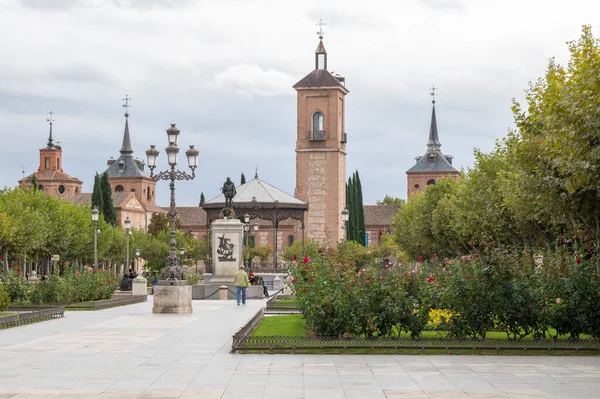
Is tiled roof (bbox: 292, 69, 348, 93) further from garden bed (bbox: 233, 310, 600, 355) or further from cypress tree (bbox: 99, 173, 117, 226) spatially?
garden bed (bbox: 233, 310, 600, 355)

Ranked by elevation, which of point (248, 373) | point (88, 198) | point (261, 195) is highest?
point (88, 198)

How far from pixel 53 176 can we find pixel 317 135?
203 ft

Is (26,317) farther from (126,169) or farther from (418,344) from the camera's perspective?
(126,169)

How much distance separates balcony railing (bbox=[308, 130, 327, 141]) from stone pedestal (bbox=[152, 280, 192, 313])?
68.7m

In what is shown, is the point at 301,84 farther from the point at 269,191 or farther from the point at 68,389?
the point at 68,389

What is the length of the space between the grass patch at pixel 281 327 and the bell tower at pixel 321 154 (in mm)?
69124

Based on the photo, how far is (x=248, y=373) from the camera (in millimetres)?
13406

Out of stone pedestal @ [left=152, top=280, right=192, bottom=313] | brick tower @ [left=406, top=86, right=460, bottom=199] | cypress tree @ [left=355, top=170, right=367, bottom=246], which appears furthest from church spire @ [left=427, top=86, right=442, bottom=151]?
stone pedestal @ [left=152, top=280, right=192, bottom=313]

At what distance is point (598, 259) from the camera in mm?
19094

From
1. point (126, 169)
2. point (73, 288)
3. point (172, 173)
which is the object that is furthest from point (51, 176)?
point (172, 173)

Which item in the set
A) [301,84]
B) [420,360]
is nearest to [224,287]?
[420,360]

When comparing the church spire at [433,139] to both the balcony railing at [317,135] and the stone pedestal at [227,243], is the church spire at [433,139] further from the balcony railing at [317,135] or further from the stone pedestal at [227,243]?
the stone pedestal at [227,243]

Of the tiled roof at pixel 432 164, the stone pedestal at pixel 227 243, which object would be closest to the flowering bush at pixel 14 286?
the stone pedestal at pixel 227 243

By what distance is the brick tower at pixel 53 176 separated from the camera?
474 feet
